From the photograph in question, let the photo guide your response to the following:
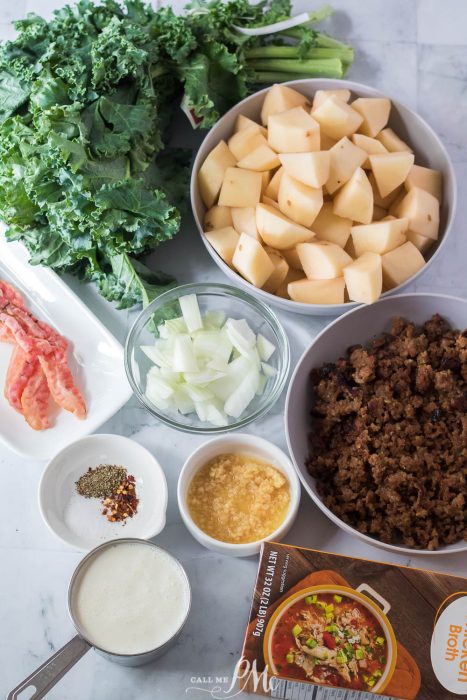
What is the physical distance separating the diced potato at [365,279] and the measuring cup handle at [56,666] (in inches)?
36.6

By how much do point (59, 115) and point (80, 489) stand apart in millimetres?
831

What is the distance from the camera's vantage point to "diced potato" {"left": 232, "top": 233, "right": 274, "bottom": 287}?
1719 millimetres

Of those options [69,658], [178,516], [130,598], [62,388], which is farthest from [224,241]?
[69,658]

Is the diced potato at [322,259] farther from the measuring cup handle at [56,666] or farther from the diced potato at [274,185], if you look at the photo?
the measuring cup handle at [56,666]

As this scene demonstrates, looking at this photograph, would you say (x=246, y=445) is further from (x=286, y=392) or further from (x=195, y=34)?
(x=195, y=34)

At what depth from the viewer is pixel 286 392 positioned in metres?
1.87

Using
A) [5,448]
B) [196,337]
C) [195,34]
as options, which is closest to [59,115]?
[195,34]

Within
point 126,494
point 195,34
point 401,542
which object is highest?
point 195,34

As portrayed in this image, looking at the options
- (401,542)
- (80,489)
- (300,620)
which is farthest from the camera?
(80,489)

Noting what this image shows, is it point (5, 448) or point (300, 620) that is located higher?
point (5, 448)

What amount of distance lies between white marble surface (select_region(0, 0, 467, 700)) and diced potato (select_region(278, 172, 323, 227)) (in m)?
0.28

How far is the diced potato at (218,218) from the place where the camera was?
72.6 inches

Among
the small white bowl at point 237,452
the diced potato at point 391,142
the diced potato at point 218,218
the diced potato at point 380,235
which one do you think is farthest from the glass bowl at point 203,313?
the diced potato at point 391,142

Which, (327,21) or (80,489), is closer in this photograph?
(80,489)
